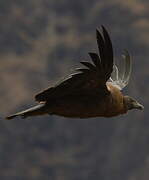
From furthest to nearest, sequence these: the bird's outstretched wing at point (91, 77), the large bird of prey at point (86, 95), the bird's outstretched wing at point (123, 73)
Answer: the bird's outstretched wing at point (123, 73), the large bird of prey at point (86, 95), the bird's outstretched wing at point (91, 77)

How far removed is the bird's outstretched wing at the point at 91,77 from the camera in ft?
30.6

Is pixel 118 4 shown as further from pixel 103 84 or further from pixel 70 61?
pixel 103 84

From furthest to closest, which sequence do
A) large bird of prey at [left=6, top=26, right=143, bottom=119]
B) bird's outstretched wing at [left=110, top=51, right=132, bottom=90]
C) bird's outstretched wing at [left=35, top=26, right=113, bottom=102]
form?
bird's outstretched wing at [left=110, top=51, right=132, bottom=90], large bird of prey at [left=6, top=26, right=143, bottom=119], bird's outstretched wing at [left=35, top=26, right=113, bottom=102]

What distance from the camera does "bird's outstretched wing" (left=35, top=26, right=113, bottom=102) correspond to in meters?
9.32

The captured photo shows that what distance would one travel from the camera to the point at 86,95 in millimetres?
9883

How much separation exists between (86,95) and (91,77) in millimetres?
384

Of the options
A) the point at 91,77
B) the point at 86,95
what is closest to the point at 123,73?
the point at 86,95

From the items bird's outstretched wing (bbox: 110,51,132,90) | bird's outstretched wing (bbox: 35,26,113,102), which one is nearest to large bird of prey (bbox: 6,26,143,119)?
bird's outstretched wing (bbox: 35,26,113,102)

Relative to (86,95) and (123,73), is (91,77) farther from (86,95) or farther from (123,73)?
(123,73)

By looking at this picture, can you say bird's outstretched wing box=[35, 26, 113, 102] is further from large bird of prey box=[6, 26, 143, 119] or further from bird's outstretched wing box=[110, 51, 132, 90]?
bird's outstretched wing box=[110, 51, 132, 90]

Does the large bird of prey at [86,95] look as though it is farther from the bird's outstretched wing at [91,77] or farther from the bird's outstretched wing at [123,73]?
the bird's outstretched wing at [123,73]

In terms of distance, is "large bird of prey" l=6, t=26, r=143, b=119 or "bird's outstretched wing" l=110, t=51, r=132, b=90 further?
"bird's outstretched wing" l=110, t=51, r=132, b=90

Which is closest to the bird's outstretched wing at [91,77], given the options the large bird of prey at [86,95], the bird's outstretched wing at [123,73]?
the large bird of prey at [86,95]

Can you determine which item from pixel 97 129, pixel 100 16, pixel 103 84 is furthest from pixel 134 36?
pixel 103 84
